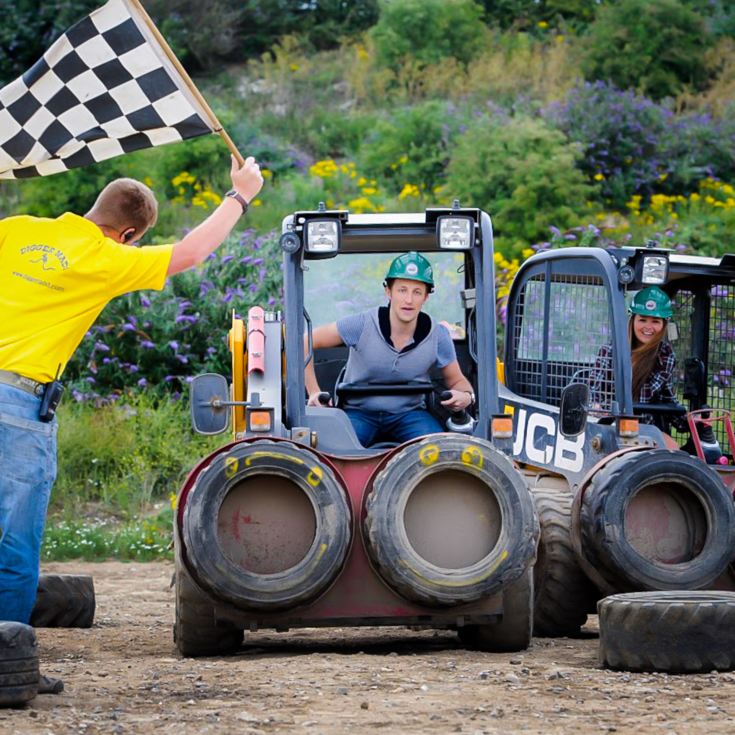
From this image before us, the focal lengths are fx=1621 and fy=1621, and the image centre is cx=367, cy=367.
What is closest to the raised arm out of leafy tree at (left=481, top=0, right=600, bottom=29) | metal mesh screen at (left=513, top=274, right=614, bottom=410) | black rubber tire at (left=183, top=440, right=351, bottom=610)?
black rubber tire at (left=183, top=440, right=351, bottom=610)

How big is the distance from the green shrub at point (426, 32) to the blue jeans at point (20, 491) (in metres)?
15.3

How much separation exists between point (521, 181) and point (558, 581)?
28.1 feet

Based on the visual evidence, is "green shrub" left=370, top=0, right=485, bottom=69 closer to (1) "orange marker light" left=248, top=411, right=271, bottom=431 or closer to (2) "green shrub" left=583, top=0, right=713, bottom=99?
(2) "green shrub" left=583, top=0, right=713, bottom=99

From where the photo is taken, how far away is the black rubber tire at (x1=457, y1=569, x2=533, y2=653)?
688 cm

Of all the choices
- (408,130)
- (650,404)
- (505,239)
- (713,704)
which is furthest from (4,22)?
(713,704)

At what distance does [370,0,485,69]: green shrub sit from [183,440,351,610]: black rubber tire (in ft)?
48.5

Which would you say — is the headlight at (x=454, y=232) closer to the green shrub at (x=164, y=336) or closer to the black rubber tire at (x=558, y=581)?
the black rubber tire at (x=558, y=581)

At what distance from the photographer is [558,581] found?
790 centimetres

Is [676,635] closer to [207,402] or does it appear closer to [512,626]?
[512,626]

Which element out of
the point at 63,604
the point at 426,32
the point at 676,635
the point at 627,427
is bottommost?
the point at 63,604

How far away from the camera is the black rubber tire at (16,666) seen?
538 cm

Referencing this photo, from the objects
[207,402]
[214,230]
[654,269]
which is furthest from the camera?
[654,269]

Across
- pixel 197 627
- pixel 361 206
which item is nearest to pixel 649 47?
pixel 361 206

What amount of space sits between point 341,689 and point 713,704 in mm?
1279
